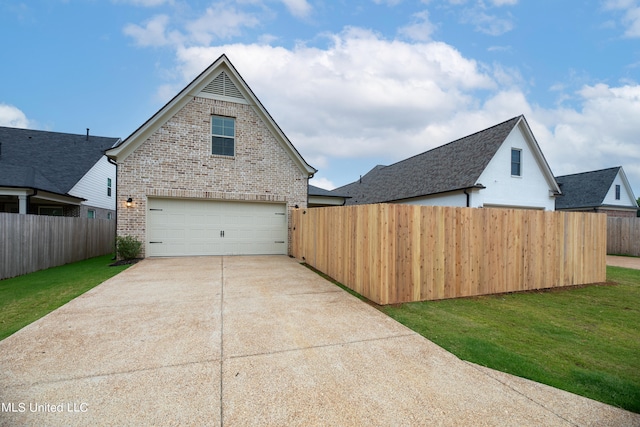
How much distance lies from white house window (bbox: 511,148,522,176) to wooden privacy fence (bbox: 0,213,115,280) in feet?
63.0

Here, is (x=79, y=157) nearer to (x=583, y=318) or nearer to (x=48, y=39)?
(x=48, y=39)

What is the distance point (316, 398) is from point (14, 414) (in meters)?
2.44

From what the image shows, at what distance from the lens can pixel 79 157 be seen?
17453 mm

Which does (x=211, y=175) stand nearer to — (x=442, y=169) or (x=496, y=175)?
(x=442, y=169)

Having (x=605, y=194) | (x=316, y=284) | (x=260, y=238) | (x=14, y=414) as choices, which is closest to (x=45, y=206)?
(x=260, y=238)

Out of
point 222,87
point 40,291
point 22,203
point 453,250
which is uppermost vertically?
point 222,87

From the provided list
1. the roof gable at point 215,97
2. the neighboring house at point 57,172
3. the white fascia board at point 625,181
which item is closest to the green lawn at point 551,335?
the roof gable at point 215,97

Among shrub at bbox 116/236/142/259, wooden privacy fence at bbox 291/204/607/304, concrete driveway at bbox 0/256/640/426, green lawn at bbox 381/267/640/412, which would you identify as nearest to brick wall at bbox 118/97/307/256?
shrub at bbox 116/236/142/259

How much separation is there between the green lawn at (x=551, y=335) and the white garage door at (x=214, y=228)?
25.1 feet

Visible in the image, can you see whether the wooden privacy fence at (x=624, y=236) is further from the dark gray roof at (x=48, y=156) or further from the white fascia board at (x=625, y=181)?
the dark gray roof at (x=48, y=156)

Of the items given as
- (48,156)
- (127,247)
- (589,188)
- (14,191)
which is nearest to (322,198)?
(127,247)

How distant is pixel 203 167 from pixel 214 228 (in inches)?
95.3

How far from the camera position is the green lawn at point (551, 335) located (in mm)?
2973

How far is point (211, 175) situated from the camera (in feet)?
36.5
